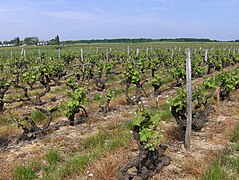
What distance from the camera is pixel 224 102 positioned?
385 inches

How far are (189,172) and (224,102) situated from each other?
19.0 ft

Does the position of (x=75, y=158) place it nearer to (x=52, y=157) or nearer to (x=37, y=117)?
(x=52, y=157)

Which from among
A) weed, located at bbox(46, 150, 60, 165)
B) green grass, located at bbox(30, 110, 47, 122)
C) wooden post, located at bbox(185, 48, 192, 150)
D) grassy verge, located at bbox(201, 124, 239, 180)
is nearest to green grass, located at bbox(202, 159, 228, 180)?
grassy verge, located at bbox(201, 124, 239, 180)

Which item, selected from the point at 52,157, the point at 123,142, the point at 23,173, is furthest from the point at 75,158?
the point at 123,142

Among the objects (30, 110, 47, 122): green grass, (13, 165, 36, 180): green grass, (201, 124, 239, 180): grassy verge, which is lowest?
(13, 165, 36, 180): green grass

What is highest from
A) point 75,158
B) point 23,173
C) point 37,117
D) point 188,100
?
point 188,100

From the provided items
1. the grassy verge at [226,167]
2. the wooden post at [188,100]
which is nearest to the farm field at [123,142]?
the grassy verge at [226,167]

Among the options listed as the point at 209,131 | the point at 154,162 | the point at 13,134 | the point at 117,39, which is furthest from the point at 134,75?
the point at 117,39

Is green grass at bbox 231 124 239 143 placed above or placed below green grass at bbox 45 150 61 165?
above

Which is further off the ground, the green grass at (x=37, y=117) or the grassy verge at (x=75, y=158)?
the green grass at (x=37, y=117)

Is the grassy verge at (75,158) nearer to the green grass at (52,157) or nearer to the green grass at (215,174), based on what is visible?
the green grass at (52,157)

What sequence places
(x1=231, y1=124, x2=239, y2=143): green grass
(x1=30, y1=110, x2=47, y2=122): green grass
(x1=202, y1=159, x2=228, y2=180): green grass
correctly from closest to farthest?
(x1=202, y1=159, x2=228, y2=180): green grass, (x1=231, y1=124, x2=239, y2=143): green grass, (x1=30, y1=110, x2=47, y2=122): green grass

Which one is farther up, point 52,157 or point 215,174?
point 215,174

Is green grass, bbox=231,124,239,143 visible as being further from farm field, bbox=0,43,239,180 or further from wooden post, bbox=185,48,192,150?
wooden post, bbox=185,48,192,150
